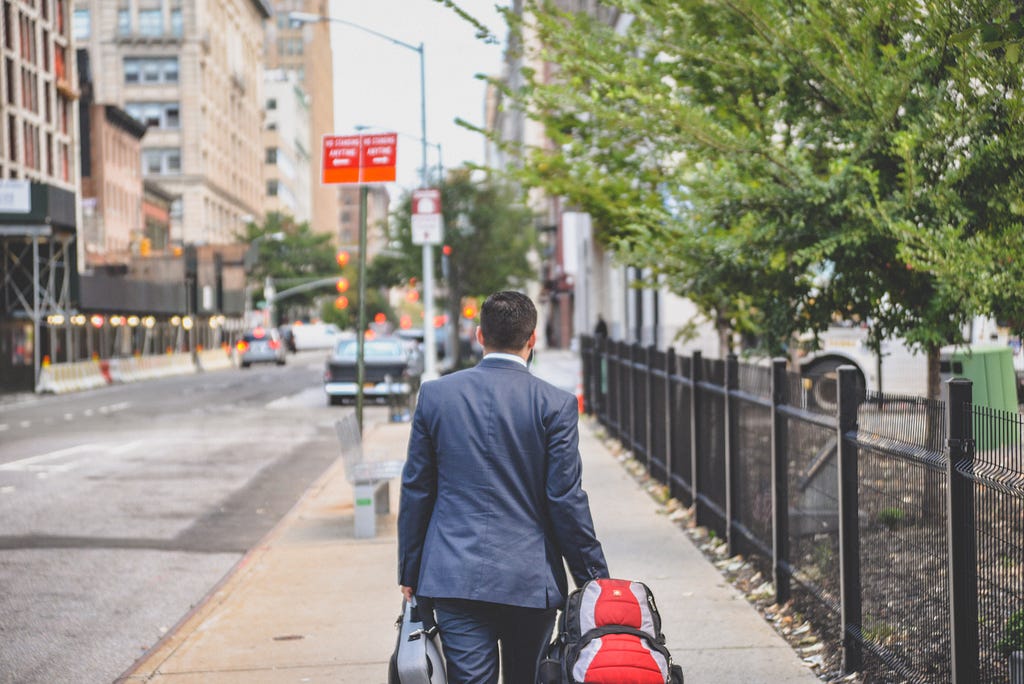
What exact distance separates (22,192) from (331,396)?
59.1ft

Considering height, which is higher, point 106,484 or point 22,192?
point 22,192

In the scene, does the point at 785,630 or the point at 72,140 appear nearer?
the point at 785,630

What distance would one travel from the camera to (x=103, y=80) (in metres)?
112

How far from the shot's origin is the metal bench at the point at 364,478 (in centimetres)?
1188

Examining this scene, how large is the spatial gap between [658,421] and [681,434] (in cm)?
180

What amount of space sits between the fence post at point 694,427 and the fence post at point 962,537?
5.90 meters

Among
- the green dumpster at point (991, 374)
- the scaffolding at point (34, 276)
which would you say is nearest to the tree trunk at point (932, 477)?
the green dumpster at point (991, 374)

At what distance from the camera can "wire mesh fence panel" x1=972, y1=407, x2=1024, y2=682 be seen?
184 inches

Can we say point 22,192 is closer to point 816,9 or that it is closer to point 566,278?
point 566,278

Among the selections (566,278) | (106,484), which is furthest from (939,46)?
(566,278)

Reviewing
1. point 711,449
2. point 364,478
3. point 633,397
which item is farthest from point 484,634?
point 633,397

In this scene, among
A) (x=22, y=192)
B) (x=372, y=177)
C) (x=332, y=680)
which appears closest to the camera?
(x=332, y=680)

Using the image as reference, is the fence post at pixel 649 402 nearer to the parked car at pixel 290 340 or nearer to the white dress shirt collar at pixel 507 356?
the white dress shirt collar at pixel 507 356

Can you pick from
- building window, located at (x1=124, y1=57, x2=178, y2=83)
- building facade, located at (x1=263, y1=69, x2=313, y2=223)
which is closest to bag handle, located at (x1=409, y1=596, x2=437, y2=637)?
building window, located at (x1=124, y1=57, x2=178, y2=83)
